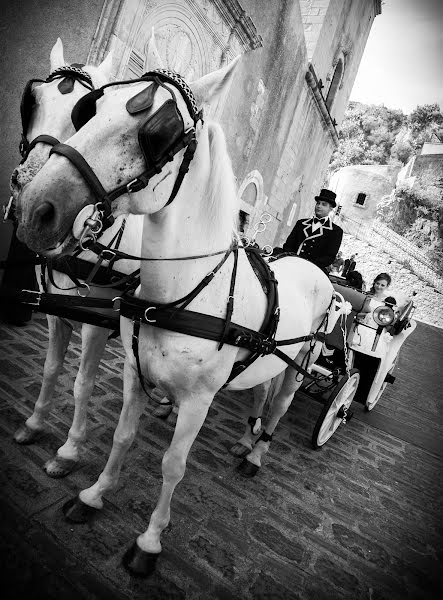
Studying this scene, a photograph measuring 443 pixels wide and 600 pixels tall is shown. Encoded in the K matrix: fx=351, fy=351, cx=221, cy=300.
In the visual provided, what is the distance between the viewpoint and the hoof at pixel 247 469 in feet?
10.3

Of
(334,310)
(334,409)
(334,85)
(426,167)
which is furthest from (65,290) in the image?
(426,167)

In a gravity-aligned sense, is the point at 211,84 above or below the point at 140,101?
above

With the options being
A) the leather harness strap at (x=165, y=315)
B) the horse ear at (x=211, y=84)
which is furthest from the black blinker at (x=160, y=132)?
the leather harness strap at (x=165, y=315)

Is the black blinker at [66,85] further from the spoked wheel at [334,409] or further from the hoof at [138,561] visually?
the spoked wheel at [334,409]

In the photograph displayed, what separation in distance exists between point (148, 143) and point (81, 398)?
6.42 feet

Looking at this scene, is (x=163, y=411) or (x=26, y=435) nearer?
(x=26, y=435)

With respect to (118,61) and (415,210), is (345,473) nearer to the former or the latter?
(118,61)

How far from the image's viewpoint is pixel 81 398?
8.31 ft

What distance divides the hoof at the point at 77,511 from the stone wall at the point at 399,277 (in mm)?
28480

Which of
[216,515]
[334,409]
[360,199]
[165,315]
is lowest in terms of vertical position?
[216,515]

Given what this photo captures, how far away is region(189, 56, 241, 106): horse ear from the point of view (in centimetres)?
147

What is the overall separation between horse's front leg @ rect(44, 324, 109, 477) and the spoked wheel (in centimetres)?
243

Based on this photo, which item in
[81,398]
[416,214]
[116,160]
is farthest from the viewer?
[416,214]

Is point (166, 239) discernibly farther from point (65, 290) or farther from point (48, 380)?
point (48, 380)
